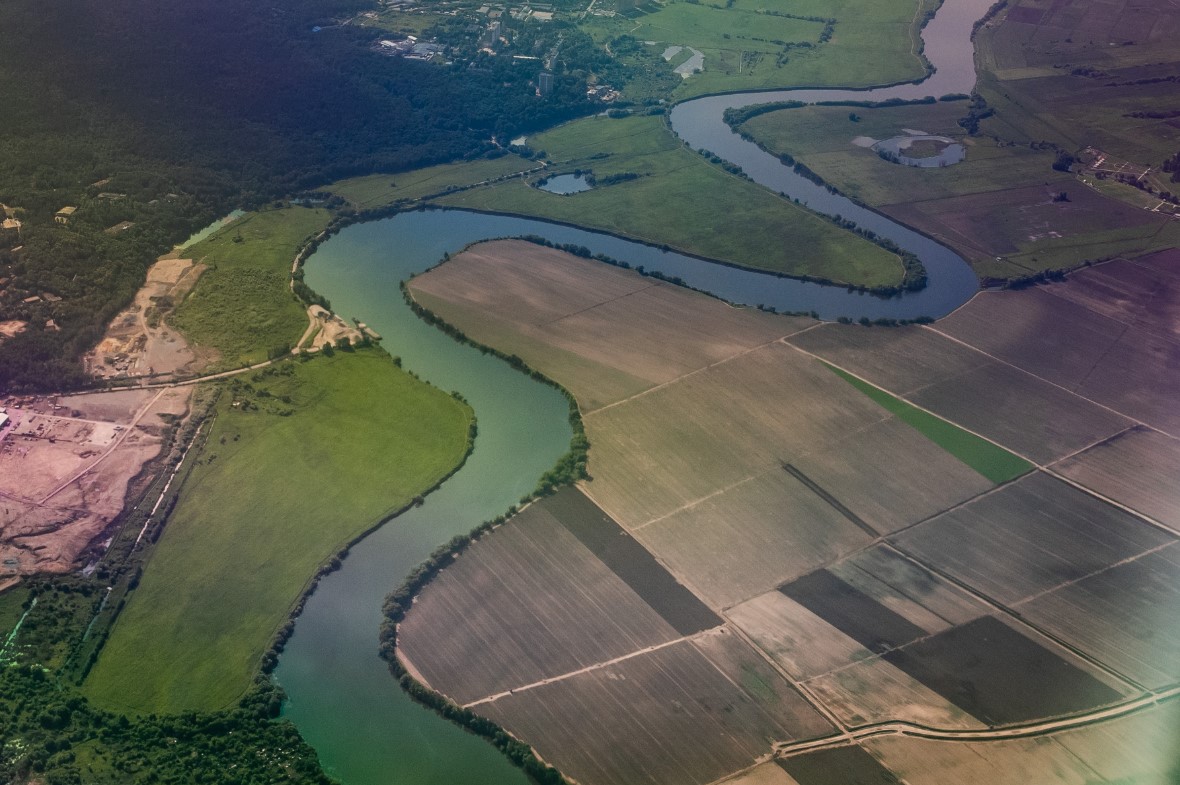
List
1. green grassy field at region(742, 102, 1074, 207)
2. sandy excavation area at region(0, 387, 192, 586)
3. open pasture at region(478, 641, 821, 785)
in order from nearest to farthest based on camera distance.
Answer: open pasture at region(478, 641, 821, 785), sandy excavation area at region(0, 387, 192, 586), green grassy field at region(742, 102, 1074, 207)

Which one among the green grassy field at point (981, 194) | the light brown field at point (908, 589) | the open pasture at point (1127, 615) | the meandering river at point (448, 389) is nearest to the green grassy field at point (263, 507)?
the meandering river at point (448, 389)

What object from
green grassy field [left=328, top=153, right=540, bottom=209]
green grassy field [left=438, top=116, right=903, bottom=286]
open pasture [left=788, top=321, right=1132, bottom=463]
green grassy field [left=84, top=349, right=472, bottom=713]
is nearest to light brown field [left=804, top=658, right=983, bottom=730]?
open pasture [left=788, top=321, right=1132, bottom=463]

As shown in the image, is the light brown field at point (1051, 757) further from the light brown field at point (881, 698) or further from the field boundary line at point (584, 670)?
the field boundary line at point (584, 670)

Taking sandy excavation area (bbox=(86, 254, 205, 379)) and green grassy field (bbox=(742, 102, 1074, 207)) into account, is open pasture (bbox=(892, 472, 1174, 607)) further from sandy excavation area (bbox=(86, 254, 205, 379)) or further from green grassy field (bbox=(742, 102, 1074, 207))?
sandy excavation area (bbox=(86, 254, 205, 379))

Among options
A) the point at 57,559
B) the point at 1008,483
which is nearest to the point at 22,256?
the point at 57,559

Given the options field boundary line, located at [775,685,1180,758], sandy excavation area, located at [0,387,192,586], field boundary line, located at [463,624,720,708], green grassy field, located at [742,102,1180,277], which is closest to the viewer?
field boundary line, located at [775,685,1180,758]

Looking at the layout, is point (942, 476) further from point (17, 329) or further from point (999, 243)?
point (17, 329)

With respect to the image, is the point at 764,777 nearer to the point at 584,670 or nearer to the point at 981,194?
the point at 584,670

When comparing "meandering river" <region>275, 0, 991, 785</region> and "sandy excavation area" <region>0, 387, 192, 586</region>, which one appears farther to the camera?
"sandy excavation area" <region>0, 387, 192, 586</region>
